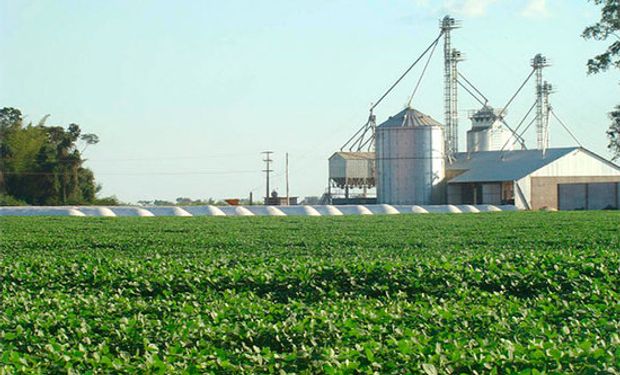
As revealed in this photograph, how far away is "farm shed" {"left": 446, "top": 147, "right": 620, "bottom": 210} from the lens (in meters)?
71.3

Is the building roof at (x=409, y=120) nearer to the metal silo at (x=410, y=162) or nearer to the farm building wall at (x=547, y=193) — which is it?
the metal silo at (x=410, y=162)

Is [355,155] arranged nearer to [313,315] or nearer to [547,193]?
[547,193]

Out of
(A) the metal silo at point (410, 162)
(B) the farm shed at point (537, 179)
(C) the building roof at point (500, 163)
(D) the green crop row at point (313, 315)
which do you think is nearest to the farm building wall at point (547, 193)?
(B) the farm shed at point (537, 179)

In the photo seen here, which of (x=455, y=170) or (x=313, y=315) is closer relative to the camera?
(x=313, y=315)

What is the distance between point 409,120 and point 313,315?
214 feet

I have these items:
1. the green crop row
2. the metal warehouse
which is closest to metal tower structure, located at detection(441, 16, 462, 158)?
the metal warehouse

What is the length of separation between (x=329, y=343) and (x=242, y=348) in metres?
0.90

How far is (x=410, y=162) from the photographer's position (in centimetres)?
7450

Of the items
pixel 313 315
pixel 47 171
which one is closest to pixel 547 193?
pixel 47 171

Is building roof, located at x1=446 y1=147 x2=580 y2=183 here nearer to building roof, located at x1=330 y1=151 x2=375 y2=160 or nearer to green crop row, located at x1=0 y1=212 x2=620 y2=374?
building roof, located at x1=330 y1=151 x2=375 y2=160

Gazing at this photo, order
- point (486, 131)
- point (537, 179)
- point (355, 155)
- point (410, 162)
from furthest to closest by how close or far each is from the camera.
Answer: point (486, 131) < point (355, 155) < point (410, 162) < point (537, 179)

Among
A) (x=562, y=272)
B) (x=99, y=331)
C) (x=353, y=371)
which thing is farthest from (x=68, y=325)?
(x=562, y=272)

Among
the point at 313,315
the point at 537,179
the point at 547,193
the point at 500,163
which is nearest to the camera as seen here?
the point at 313,315

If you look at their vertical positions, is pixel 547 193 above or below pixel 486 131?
below
